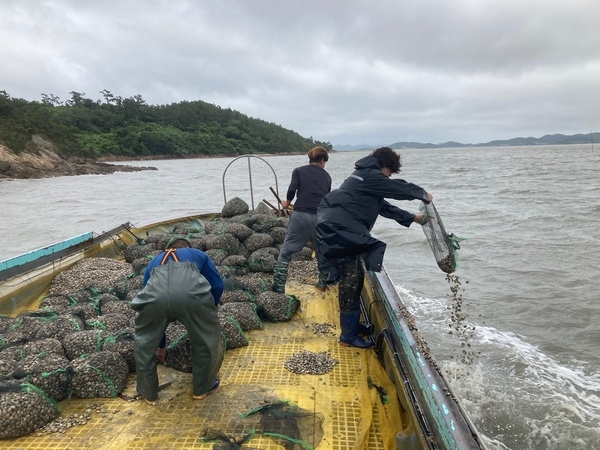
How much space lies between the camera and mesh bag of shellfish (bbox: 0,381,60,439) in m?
2.79

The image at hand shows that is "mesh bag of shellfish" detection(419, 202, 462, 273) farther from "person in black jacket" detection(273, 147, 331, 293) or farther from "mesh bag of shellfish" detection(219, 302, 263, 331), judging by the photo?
"mesh bag of shellfish" detection(219, 302, 263, 331)

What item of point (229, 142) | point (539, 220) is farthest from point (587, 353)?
point (229, 142)

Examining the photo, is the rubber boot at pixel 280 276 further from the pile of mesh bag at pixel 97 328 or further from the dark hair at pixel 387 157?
the dark hair at pixel 387 157

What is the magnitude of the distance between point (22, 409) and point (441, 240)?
137 inches

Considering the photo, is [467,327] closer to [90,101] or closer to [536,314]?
[536,314]

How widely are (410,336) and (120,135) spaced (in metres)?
78.9

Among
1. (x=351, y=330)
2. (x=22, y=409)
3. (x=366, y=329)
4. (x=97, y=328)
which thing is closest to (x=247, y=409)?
(x=351, y=330)

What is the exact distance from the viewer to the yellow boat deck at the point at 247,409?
2807 millimetres

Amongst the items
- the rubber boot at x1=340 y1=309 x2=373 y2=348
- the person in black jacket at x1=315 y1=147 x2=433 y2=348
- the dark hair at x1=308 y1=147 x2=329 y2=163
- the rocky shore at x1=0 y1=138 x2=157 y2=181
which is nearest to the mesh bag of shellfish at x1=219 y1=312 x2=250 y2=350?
the rubber boot at x1=340 y1=309 x2=373 y2=348

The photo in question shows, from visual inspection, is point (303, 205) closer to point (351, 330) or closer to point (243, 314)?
point (243, 314)

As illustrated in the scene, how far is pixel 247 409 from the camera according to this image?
3139mm

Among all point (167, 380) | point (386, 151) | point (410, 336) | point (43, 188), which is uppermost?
point (386, 151)

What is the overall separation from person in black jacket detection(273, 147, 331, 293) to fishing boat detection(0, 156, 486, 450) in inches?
37.9

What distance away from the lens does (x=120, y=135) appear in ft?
241
